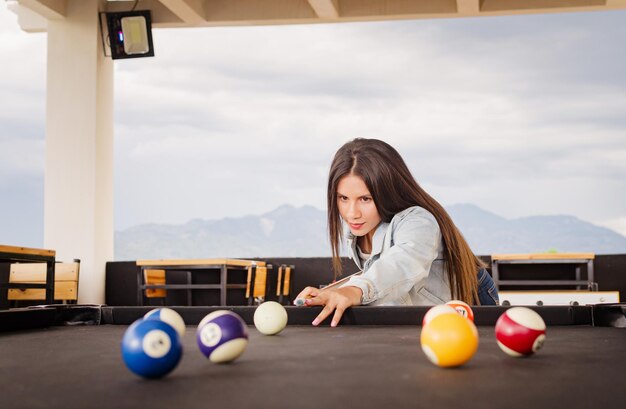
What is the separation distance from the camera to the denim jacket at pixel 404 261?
272 centimetres

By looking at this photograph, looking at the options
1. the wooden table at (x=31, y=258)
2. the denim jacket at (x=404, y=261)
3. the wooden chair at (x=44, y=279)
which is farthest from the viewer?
the wooden chair at (x=44, y=279)

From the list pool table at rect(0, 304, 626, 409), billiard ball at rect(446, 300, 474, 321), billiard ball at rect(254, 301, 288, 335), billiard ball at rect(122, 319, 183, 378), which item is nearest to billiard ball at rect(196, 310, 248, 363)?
pool table at rect(0, 304, 626, 409)

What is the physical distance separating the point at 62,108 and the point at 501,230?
1045 centimetres

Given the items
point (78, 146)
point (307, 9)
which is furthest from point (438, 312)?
point (78, 146)

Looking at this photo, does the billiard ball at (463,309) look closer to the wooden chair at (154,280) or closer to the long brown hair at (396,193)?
the long brown hair at (396,193)

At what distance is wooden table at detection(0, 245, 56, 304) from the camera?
185 inches

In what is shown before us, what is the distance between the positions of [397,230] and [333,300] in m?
0.52

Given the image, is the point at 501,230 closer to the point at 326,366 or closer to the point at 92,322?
the point at 92,322

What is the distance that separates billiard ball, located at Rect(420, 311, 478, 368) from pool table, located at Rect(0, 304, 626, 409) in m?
0.02

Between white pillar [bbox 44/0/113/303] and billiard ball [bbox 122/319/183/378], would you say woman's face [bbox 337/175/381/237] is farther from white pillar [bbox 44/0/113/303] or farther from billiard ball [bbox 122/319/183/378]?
white pillar [bbox 44/0/113/303]

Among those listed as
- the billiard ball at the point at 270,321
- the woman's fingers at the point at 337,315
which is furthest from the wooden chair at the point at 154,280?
the billiard ball at the point at 270,321

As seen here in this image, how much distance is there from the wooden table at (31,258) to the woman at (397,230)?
258cm

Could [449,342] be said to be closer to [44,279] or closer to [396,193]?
[396,193]

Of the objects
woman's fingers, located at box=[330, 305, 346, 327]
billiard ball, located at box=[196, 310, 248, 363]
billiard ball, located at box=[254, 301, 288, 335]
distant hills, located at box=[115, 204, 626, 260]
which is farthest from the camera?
distant hills, located at box=[115, 204, 626, 260]
